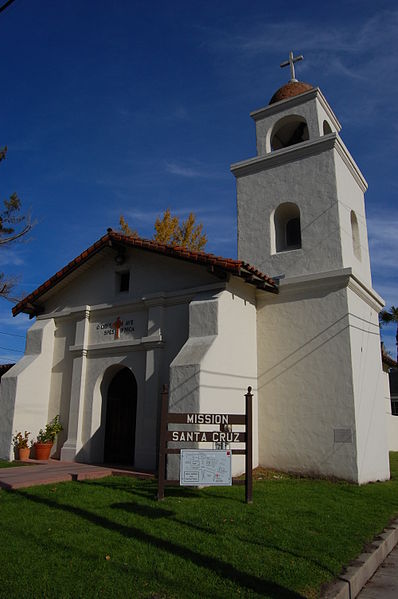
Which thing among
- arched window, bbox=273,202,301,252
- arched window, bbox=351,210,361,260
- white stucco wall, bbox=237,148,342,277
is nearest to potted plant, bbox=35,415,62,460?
white stucco wall, bbox=237,148,342,277

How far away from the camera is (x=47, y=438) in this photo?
45.7 ft

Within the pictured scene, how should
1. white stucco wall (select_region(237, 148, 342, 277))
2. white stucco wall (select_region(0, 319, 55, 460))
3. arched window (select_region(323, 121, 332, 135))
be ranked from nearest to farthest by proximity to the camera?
white stucco wall (select_region(237, 148, 342, 277)) → white stucco wall (select_region(0, 319, 55, 460)) → arched window (select_region(323, 121, 332, 135))

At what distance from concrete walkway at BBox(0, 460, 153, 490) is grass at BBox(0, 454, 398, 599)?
1.86ft

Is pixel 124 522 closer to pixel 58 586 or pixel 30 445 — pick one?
pixel 58 586

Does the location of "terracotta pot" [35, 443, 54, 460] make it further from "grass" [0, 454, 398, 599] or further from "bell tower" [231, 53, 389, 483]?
"bell tower" [231, 53, 389, 483]

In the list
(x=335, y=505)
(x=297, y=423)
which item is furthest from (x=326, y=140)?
(x=335, y=505)

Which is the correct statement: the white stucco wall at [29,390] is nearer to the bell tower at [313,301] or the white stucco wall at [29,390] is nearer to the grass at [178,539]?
the grass at [178,539]

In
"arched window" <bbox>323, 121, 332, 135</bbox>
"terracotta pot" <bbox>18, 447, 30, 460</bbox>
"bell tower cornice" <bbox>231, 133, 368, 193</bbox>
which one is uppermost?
"arched window" <bbox>323, 121, 332, 135</bbox>

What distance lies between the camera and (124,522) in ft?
22.5

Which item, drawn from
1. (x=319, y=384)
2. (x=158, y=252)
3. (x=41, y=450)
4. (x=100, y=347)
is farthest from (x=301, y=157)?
(x=41, y=450)

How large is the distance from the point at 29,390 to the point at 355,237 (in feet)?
36.0

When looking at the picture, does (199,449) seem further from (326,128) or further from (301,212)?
(326,128)

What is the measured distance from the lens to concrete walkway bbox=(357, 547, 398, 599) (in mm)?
5180

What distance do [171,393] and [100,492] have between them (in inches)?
102
